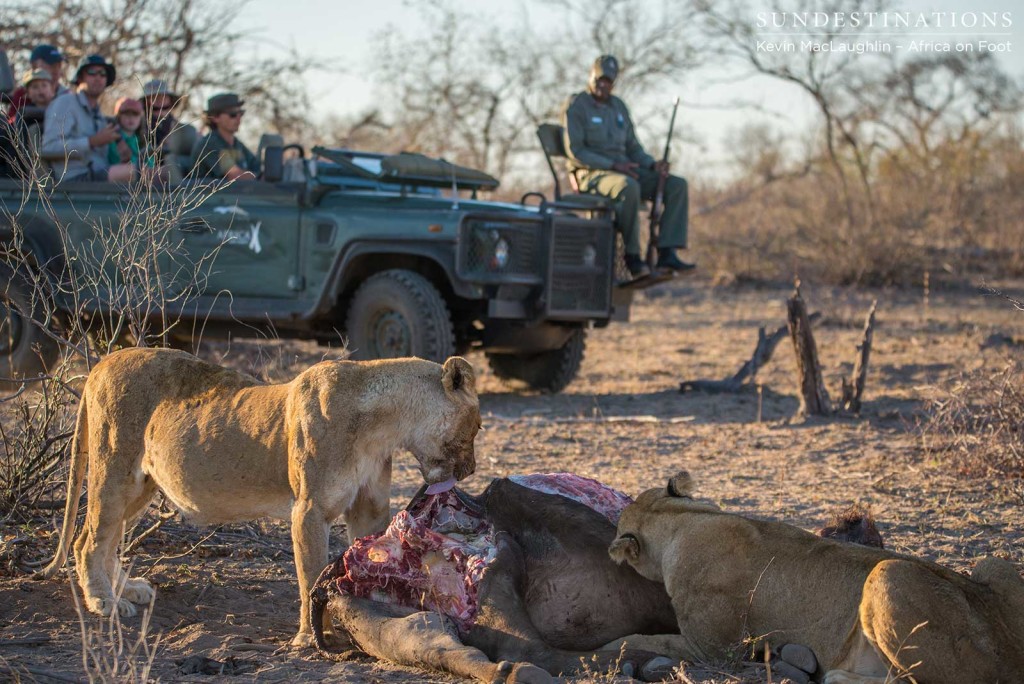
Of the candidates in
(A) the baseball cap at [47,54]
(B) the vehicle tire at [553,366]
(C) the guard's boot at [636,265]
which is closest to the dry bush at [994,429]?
(C) the guard's boot at [636,265]

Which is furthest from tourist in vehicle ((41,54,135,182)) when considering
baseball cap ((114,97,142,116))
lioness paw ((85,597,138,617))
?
lioness paw ((85,597,138,617))

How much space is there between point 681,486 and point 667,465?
10.7ft

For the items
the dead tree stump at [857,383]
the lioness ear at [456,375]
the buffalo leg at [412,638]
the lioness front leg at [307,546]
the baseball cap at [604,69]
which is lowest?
the buffalo leg at [412,638]

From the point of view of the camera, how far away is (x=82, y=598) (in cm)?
468

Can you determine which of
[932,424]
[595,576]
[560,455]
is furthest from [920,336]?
[595,576]

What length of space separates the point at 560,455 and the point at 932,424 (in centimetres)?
210

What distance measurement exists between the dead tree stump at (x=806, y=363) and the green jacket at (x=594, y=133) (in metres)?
2.38

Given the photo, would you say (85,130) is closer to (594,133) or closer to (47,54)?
(47,54)

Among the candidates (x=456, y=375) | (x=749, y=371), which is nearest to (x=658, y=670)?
(x=456, y=375)

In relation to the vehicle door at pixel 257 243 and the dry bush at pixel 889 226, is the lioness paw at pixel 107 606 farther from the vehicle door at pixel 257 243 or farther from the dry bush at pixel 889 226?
the dry bush at pixel 889 226

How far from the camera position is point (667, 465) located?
7.37 m

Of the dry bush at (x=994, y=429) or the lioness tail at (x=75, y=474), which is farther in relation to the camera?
the dry bush at (x=994, y=429)

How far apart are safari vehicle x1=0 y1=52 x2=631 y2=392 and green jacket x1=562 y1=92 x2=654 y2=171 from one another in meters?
0.63

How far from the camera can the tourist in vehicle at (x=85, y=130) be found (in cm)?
902
